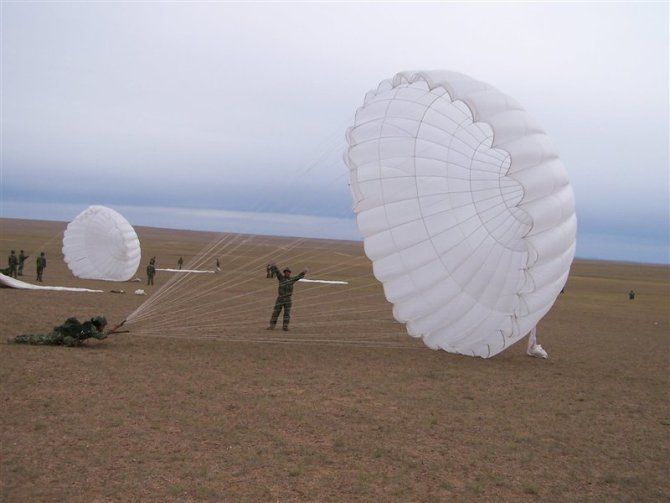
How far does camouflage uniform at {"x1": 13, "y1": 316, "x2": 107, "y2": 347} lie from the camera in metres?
10.3

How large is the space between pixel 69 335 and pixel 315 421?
5373 millimetres

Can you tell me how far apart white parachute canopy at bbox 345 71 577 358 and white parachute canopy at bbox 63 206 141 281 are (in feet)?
53.2

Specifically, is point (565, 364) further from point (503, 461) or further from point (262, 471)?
point (262, 471)

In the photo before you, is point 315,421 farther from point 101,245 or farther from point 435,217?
point 101,245

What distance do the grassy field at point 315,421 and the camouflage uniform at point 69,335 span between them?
27 centimetres

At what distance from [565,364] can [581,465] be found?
19.8 ft

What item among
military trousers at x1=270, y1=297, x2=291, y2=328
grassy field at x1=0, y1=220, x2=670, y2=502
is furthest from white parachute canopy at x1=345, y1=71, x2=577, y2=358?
military trousers at x1=270, y1=297, x2=291, y2=328

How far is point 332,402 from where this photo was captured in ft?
26.6

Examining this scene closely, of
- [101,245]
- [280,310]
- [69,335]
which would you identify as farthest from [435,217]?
[101,245]

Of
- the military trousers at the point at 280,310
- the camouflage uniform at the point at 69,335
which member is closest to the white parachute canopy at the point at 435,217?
the military trousers at the point at 280,310

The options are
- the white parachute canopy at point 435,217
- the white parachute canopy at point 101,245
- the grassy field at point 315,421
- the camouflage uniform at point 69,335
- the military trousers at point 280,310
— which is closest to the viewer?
the grassy field at point 315,421

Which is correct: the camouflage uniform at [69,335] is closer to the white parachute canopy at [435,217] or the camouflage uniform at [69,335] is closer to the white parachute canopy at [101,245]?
the white parachute canopy at [435,217]

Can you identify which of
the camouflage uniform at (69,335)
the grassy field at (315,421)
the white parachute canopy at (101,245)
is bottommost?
the grassy field at (315,421)

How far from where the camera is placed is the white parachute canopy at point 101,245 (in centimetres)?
2492
